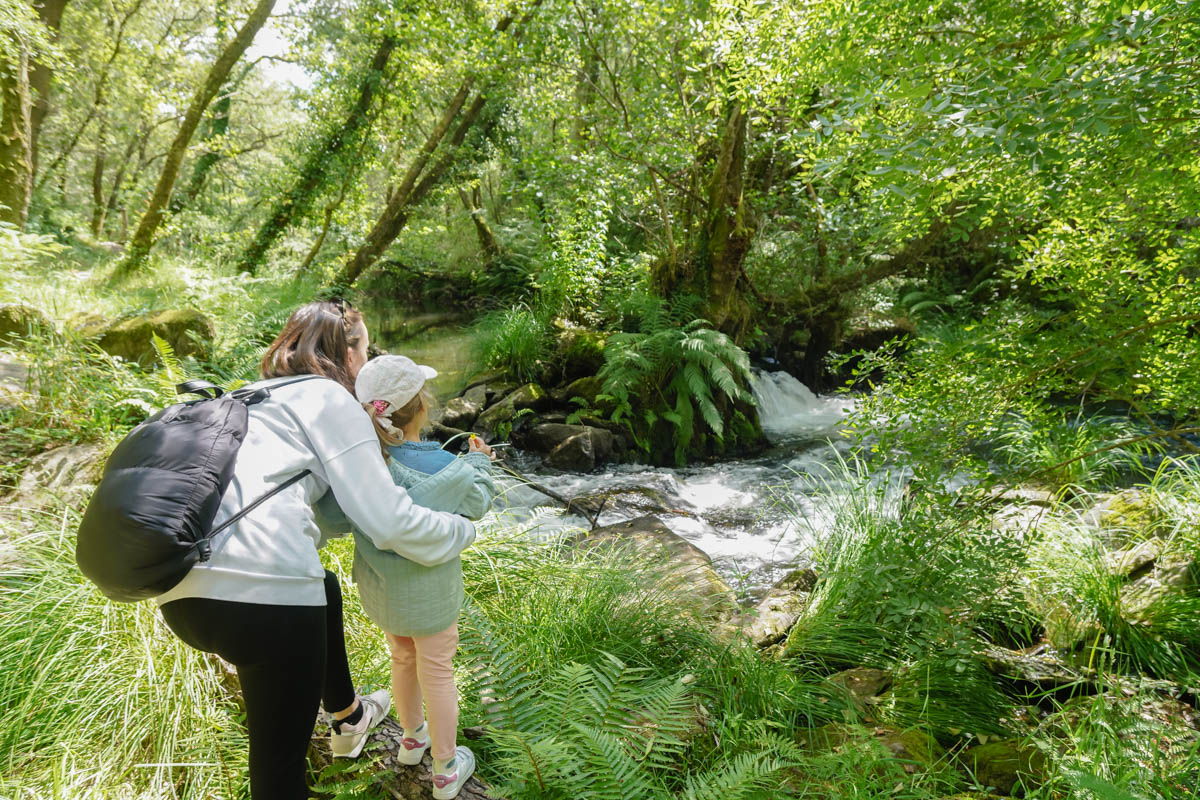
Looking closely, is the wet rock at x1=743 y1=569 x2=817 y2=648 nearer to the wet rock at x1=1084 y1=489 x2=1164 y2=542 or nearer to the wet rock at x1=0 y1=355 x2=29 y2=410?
the wet rock at x1=1084 y1=489 x2=1164 y2=542

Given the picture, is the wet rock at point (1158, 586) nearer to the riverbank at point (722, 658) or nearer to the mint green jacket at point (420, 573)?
the riverbank at point (722, 658)

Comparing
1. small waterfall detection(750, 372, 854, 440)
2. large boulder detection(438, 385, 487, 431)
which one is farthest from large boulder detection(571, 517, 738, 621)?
small waterfall detection(750, 372, 854, 440)

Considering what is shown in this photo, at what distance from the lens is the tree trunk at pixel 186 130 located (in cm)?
789

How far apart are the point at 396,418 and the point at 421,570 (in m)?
0.47

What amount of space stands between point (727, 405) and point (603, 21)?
5383mm

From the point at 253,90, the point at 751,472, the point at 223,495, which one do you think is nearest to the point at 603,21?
the point at 751,472

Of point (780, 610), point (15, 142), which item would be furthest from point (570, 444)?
point (15, 142)

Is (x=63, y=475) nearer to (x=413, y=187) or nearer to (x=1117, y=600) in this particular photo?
(x=1117, y=600)

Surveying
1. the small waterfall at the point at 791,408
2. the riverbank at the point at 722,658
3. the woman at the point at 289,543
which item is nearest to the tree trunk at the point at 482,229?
the small waterfall at the point at 791,408

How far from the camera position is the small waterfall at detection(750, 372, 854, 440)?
8.91 meters

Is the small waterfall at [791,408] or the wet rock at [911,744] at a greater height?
the small waterfall at [791,408]

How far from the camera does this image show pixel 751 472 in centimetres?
734

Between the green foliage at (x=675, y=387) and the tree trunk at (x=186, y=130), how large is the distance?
6.24 m

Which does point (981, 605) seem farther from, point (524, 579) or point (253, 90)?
point (253, 90)
